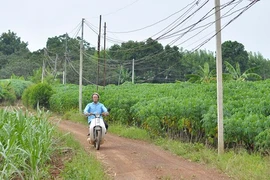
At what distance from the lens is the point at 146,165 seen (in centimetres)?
840

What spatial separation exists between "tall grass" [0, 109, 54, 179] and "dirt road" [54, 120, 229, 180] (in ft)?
5.03

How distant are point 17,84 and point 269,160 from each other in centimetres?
3877

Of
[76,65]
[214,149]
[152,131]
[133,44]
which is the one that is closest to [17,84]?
[76,65]

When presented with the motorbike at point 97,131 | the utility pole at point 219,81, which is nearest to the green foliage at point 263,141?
the utility pole at point 219,81

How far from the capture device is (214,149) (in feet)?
32.1

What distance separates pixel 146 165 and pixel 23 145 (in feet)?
10.00

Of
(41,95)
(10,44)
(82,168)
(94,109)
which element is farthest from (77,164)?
(10,44)

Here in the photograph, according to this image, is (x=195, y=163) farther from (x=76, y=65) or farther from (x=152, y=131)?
(x=76, y=65)

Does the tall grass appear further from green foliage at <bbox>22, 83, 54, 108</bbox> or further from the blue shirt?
green foliage at <bbox>22, 83, 54, 108</bbox>

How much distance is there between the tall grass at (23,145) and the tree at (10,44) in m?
60.3

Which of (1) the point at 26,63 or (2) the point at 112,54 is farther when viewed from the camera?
(1) the point at 26,63

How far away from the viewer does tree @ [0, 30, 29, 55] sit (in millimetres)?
66188

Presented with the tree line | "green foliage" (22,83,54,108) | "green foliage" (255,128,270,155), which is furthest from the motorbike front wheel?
the tree line

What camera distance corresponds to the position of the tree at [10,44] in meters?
66.2
